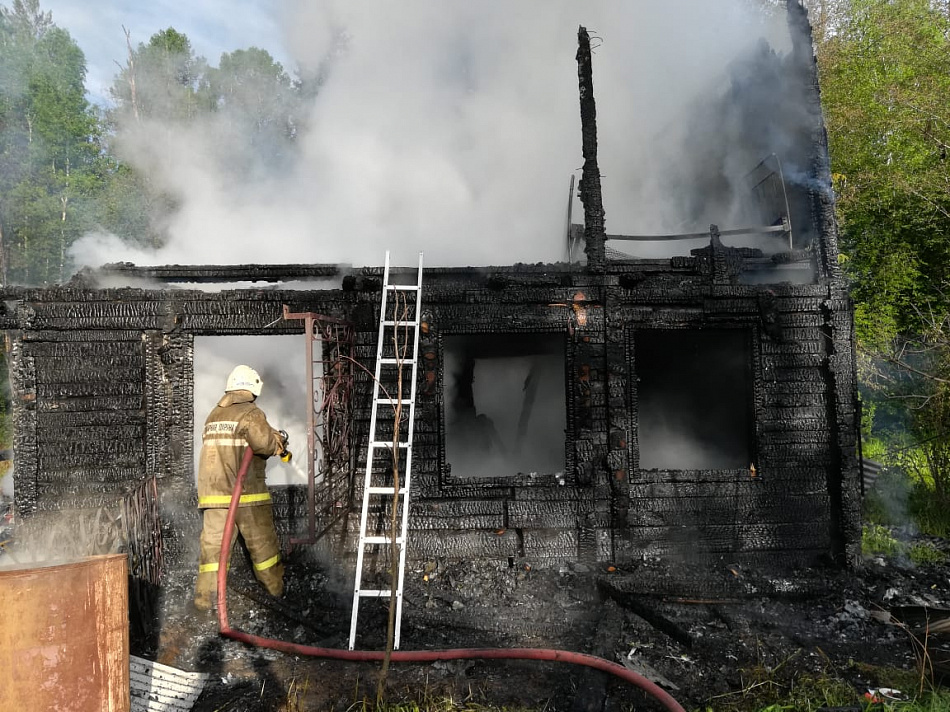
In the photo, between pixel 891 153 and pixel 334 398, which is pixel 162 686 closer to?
pixel 334 398

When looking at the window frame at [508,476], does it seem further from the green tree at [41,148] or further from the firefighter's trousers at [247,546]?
the green tree at [41,148]

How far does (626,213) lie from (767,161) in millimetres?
6707

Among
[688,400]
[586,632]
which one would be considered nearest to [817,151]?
[688,400]

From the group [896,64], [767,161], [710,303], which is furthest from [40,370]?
[896,64]

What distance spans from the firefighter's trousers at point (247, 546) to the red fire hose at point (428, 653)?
0.64 meters

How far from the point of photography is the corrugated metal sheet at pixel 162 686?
388 cm

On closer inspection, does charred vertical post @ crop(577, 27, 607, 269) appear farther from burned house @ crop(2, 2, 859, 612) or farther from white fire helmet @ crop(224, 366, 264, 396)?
white fire helmet @ crop(224, 366, 264, 396)

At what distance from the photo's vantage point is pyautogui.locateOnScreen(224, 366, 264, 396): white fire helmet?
19.2ft

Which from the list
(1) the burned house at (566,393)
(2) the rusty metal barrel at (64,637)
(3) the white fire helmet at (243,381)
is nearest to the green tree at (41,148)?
(1) the burned house at (566,393)

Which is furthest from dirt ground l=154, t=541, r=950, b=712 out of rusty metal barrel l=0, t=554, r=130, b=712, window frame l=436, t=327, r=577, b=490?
rusty metal barrel l=0, t=554, r=130, b=712

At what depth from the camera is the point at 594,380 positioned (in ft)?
21.9

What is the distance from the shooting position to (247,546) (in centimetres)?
570

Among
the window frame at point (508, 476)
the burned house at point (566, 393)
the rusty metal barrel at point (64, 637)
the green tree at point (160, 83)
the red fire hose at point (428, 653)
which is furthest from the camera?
the green tree at point (160, 83)

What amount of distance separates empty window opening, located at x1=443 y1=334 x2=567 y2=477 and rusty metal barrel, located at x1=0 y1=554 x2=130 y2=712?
23.3 feet
